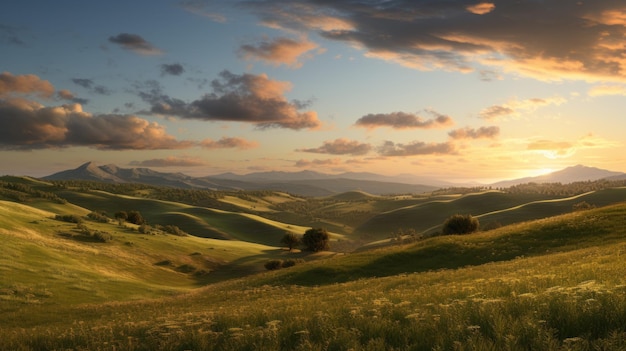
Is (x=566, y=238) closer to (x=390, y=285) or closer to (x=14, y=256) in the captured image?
(x=390, y=285)

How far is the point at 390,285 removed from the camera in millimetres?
27953

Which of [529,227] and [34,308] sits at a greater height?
[529,227]

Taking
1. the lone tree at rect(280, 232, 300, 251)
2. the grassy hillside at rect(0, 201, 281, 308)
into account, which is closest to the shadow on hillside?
the grassy hillside at rect(0, 201, 281, 308)

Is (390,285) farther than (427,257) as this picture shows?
No

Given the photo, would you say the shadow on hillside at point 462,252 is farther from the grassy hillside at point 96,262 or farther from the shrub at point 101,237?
the shrub at point 101,237

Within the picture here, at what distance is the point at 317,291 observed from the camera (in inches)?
1220

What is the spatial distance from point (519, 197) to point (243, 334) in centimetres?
20233

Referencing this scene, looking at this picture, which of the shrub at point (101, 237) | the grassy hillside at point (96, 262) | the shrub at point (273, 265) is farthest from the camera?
the shrub at point (273, 265)

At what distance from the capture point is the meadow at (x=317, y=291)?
9.38m

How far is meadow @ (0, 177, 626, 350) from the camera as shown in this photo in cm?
938

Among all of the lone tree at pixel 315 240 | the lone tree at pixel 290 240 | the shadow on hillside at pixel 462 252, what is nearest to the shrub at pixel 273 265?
the lone tree at pixel 315 240

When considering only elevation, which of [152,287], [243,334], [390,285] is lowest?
[152,287]

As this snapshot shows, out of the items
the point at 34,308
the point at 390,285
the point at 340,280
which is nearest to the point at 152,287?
the point at 34,308

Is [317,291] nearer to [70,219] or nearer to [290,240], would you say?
[70,219]
